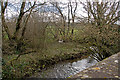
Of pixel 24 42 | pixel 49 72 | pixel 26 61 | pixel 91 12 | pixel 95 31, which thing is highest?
pixel 91 12

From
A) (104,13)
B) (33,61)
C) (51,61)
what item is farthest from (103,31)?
(33,61)

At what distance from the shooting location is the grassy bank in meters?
5.17

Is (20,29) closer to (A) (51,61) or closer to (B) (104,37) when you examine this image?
(A) (51,61)

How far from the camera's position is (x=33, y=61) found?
6.62 meters

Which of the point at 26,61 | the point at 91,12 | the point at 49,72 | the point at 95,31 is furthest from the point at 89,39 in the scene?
the point at 26,61

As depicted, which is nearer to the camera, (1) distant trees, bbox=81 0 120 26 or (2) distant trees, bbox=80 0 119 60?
(2) distant trees, bbox=80 0 119 60

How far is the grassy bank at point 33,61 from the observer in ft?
17.0

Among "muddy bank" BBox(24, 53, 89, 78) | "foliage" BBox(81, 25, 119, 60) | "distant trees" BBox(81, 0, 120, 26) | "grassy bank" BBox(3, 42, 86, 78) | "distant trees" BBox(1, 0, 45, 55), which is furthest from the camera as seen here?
"distant trees" BBox(1, 0, 45, 55)

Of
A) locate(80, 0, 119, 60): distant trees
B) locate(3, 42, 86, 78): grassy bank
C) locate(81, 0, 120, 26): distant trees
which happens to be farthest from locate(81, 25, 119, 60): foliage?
locate(3, 42, 86, 78): grassy bank

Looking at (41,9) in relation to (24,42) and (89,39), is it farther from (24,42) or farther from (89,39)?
(89,39)

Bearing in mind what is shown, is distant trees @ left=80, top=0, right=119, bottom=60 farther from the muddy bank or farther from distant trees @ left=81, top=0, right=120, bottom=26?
the muddy bank

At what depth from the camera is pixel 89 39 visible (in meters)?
6.02

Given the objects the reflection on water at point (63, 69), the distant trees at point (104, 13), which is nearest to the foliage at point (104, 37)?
the distant trees at point (104, 13)

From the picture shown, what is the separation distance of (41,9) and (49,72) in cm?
447
